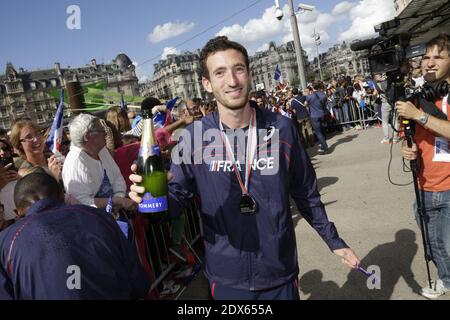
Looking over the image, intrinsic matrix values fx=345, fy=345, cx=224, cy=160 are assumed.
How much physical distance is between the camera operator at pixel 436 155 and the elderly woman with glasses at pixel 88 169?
9.01 ft

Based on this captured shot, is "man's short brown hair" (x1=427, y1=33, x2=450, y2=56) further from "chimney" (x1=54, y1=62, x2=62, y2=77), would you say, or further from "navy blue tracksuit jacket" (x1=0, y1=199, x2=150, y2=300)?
"chimney" (x1=54, y1=62, x2=62, y2=77)

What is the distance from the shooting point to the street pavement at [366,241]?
3717 millimetres

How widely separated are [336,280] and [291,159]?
2375 millimetres

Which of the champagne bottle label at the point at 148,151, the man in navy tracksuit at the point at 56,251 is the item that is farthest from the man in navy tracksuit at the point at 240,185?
the man in navy tracksuit at the point at 56,251

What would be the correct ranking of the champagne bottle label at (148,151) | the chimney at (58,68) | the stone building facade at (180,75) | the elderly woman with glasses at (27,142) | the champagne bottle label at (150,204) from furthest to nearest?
the stone building facade at (180,75) → the chimney at (58,68) → the elderly woman with glasses at (27,142) → the champagne bottle label at (148,151) → the champagne bottle label at (150,204)

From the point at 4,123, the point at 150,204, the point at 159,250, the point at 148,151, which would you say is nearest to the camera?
the point at 150,204

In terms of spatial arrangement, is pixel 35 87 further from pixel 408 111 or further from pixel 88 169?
pixel 408 111

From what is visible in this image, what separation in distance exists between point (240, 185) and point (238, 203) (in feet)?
0.36

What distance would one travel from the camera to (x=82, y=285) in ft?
6.08

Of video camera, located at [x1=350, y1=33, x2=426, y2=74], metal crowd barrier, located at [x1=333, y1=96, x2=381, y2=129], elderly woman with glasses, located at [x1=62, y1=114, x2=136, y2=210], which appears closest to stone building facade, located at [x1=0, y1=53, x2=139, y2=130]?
metal crowd barrier, located at [x1=333, y1=96, x2=381, y2=129]

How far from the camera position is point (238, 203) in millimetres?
2074

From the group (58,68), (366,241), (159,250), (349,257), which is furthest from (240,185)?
(58,68)

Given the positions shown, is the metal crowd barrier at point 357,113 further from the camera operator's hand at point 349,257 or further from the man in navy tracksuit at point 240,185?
the man in navy tracksuit at point 240,185
